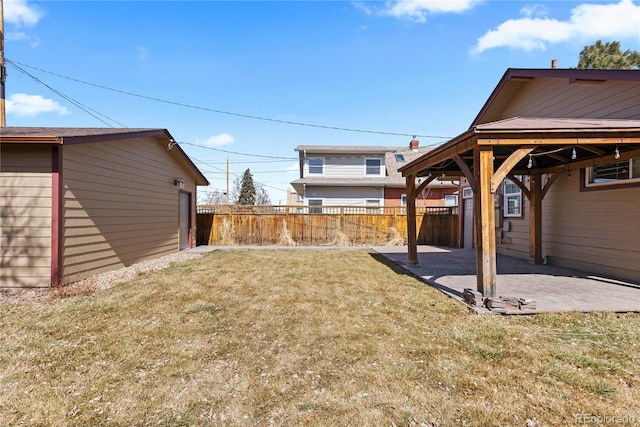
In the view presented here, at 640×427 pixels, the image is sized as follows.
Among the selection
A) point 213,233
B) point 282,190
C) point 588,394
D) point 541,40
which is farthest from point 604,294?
point 282,190

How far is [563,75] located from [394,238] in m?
8.17

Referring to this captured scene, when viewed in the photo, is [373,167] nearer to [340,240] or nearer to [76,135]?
[340,240]

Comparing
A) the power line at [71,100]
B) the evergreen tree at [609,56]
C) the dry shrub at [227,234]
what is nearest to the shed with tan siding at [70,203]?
the dry shrub at [227,234]

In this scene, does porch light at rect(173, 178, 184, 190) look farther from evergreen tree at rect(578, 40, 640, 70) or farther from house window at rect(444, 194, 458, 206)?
evergreen tree at rect(578, 40, 640, 70)

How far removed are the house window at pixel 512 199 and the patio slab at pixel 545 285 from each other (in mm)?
1781

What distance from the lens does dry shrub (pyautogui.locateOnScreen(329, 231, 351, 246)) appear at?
43.1 feet

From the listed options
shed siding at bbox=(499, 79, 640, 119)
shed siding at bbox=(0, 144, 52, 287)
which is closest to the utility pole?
shed siding at bbox=(0, 144, 52, 287)

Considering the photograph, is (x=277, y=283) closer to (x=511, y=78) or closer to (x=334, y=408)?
(x=334, y=408)

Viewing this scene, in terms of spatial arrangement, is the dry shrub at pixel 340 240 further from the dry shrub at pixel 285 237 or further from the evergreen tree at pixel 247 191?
the evergreen tree at pixel 247 191

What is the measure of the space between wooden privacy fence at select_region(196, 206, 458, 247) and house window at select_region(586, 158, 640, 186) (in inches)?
259

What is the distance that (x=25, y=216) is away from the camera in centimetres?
549

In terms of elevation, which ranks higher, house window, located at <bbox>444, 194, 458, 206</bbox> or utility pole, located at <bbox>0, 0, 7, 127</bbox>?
utility pole, located at <bbox>0, 0, 7, 127</bbox>

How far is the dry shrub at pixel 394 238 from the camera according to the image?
13102mm

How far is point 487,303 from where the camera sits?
421 centimetres
